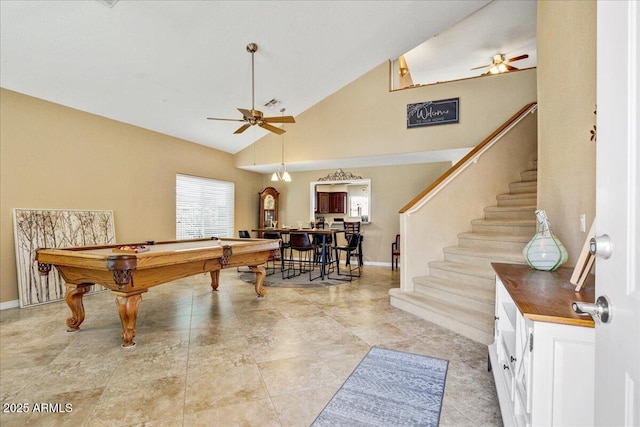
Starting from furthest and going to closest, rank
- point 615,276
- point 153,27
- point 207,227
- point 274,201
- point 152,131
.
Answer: point 274,201, point 207,227, point 152,131, point 153,27, point 615,276

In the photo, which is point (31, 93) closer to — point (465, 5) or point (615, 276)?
point (615, 276)

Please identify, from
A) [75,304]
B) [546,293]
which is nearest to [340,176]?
[75,304]

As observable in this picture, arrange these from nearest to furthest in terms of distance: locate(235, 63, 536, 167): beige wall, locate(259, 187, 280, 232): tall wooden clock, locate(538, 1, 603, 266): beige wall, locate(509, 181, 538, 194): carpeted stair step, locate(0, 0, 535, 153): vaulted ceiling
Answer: locate(538, 1, 603, 266): beige wall
locate(0, 0, 535, 153): vaulted ceiling
locate(509, 181, 538, 194): carpeted stair step
locate(235, 63, 536, 167): beige wall
locate(259, 187, 280, 232): tall wooden clock

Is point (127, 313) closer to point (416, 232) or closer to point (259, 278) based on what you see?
point (259, 278)

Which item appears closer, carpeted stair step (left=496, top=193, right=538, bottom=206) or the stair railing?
the stair railing

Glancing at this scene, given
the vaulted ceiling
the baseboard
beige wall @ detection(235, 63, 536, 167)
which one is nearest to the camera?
the vaulted ceiling

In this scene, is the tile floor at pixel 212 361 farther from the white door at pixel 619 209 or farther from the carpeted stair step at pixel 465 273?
the white door at pixel 619 209

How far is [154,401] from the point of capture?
76.7 inches

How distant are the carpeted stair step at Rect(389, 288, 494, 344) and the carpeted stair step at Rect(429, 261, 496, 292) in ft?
1.15

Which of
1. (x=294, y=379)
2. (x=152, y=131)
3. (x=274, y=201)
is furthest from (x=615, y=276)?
(x=274, y=201)

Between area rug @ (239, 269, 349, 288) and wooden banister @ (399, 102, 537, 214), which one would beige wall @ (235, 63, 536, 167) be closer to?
wooden banister @ (399, 102, 537, 214)

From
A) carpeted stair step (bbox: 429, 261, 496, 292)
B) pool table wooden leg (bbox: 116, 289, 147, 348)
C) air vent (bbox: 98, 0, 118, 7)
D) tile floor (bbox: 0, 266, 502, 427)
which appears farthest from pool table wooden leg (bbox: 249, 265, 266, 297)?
air vent (bbox: 98, 0, 118, 7)

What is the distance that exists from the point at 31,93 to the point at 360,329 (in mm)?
5132

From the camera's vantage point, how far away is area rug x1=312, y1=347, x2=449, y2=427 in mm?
1784
